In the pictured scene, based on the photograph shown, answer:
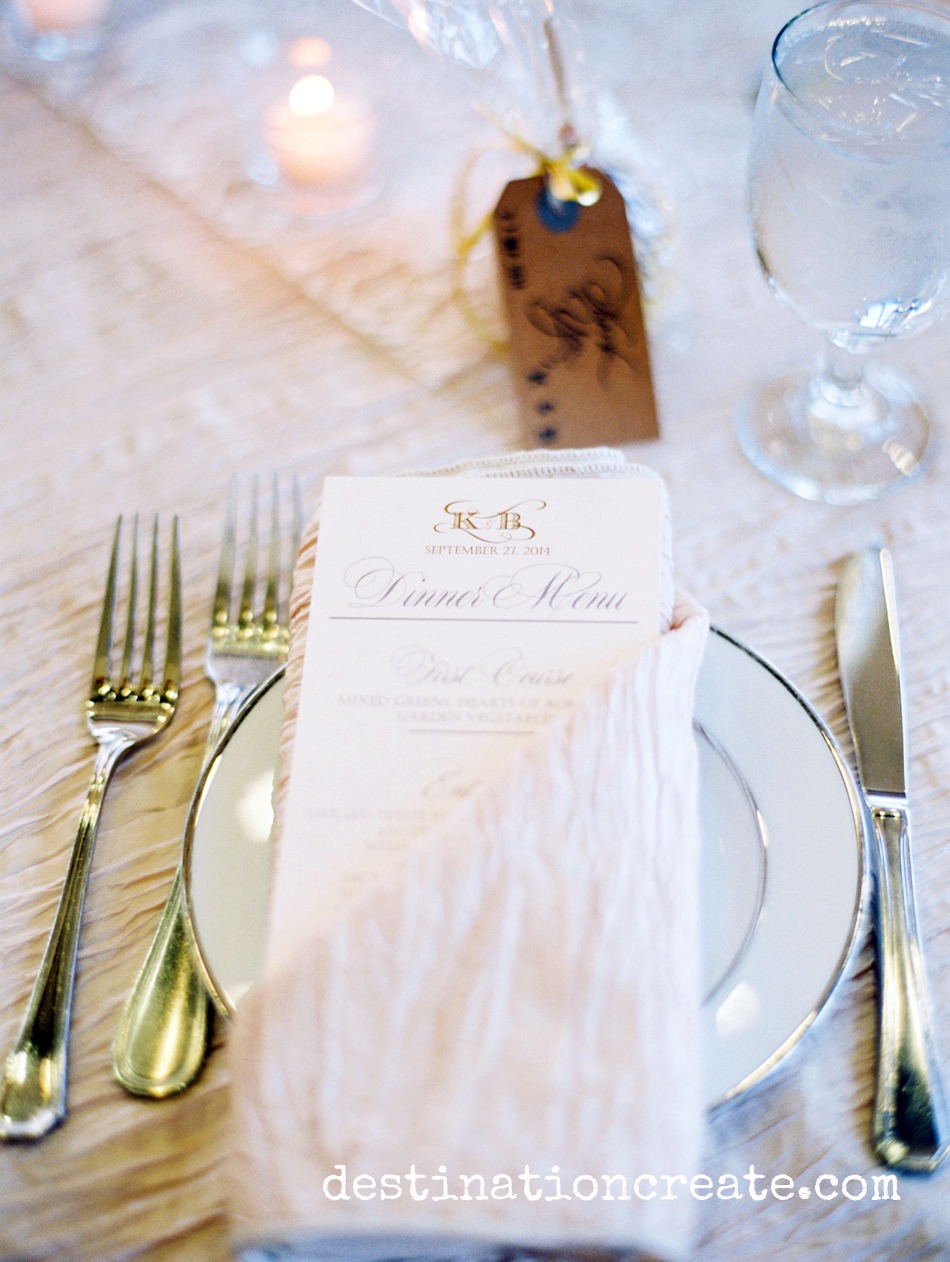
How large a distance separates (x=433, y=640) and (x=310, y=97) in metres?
0.54

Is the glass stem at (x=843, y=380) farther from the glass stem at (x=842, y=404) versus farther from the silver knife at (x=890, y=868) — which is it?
the silver knife at (x=890, y=868)

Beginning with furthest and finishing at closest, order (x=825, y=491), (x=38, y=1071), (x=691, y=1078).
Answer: (x=825, y=491), (x=38, y=1071), (x=691, y=1078)

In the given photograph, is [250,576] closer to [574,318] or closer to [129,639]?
[129,639]

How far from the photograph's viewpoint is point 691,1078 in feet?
0.99

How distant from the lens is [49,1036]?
417 millimetres

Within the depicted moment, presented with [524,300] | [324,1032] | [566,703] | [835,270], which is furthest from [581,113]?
[324,1032]

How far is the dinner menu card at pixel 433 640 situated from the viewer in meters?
0.36

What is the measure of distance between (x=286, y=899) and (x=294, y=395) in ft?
1.35

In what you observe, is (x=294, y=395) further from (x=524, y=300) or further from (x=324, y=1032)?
(x=324, y=1032)

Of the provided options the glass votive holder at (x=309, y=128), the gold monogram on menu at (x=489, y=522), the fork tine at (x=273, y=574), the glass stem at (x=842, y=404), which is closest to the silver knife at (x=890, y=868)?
the glass stem at (x=842, y=404)

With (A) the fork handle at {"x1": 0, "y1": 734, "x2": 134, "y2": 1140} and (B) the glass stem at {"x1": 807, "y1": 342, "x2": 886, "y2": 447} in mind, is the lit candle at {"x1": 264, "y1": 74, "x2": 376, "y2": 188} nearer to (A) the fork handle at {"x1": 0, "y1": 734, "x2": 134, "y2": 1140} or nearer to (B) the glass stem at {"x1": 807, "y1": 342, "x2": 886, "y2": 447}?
(B) the glass stem at {"x1": 807, "y1": 342, "x2": 886, "y2": 447}

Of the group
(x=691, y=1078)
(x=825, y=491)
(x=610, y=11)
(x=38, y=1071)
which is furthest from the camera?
(x=610, y=11)

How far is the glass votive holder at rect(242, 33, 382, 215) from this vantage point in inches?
28.6

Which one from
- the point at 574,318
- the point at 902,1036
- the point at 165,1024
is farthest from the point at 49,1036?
the point at 574,318
